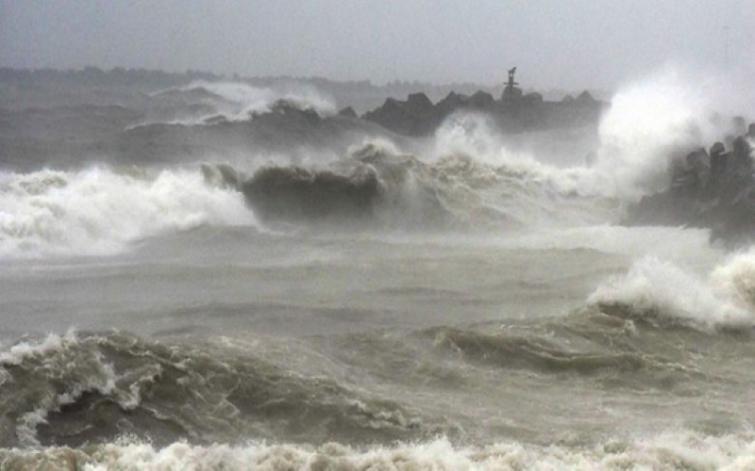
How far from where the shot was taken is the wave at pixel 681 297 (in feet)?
41.7

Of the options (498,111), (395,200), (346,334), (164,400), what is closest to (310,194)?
(395,200)

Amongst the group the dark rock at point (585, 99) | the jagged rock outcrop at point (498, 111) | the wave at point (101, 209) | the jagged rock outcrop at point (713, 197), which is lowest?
the wave at point (101, 209)

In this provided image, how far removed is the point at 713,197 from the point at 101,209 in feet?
45.4

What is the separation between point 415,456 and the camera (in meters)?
7.31

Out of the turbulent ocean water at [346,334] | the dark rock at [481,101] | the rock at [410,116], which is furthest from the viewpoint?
the dark rock at [481,101]

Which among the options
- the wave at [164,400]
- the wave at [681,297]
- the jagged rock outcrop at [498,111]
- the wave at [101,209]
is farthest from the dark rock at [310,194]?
the jagged rock outcrop at [498,111]

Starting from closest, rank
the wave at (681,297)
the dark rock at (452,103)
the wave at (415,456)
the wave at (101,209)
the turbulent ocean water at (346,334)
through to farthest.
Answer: the wave at (415,456) < the turbulent ocean water at (346,334) < the wave at (681,297) < the wave at (101,209) < the dark rock at (452,103)

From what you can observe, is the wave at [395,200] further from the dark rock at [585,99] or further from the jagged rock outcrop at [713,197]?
the dark rock at [585,99]

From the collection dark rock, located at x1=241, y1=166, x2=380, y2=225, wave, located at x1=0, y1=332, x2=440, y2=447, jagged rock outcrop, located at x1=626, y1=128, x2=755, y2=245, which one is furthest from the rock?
wave, located at x1=0, y1=332, x2=440, y2=447

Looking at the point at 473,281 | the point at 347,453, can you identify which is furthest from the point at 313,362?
the point at 473,281

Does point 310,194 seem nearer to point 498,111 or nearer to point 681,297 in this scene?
point 681,297

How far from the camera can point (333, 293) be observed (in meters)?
14.0

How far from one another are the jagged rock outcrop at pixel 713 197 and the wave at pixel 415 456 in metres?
10.6

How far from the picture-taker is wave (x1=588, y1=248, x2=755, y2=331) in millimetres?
12711
